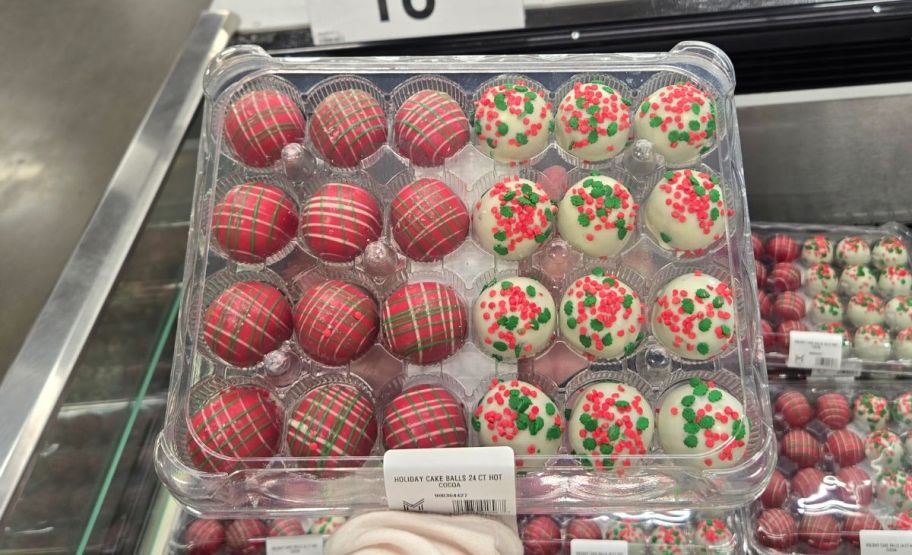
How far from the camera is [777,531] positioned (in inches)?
56.9

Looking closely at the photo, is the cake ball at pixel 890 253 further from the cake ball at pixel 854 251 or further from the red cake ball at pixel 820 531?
the red cake ball at pixel 820 531

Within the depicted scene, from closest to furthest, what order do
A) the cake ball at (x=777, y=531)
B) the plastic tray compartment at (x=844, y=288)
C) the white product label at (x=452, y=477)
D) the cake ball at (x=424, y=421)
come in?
the white product label at (x=452, y=477) → the cake ball at (x=424, y=421) → the cake ball at (x=777, y=531) → the plastic tray compartment at (x=844, y=288)

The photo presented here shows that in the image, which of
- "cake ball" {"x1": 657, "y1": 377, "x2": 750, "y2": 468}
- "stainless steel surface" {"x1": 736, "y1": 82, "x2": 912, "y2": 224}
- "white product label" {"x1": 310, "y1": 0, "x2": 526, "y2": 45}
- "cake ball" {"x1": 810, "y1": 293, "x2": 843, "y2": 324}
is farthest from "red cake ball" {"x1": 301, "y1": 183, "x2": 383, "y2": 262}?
"cake ball" {"x1": 810, "y1": 293, "x2": 843, "y2": 324}

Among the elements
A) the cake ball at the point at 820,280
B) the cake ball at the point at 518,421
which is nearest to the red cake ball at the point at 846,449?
the cake ball at the point at 820,280

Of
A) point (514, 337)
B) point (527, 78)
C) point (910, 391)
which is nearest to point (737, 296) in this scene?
point (514, 337)

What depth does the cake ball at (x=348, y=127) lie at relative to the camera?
1332mm

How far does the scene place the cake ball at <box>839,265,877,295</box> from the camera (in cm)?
181

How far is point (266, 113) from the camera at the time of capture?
1.35m

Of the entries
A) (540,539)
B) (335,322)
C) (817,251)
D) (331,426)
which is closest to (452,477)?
(331,426)

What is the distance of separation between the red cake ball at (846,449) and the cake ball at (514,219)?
0.85m

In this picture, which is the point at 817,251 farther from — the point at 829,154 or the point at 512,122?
the point at 512,122

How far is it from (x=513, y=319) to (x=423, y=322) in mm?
148

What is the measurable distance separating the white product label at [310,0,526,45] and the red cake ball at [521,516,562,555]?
0.98 m

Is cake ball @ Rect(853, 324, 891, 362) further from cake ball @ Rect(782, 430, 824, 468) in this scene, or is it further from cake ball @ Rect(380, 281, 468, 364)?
cake ball @ Rect(380, 281, 468, 364)
